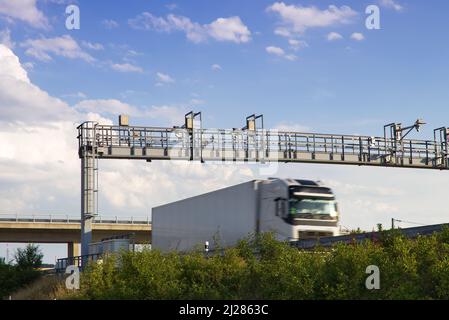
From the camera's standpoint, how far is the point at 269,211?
34.9 metres

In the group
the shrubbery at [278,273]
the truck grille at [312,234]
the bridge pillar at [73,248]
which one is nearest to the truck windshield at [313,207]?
the truck grille at [312,234]

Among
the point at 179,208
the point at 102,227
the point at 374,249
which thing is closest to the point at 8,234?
the point at 102,227

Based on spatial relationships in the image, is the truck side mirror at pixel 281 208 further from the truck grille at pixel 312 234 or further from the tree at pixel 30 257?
the tree at pixel 30 257

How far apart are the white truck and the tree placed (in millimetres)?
20916

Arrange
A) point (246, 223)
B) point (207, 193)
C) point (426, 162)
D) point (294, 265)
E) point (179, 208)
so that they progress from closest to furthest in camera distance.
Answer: point (294, 265), point (246, 223), point (207, 193), point (179, 208), point (426, 162)

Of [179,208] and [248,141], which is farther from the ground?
[248,141]

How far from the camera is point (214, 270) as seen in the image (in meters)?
26.6

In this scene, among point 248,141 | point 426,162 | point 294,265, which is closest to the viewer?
point 294,265

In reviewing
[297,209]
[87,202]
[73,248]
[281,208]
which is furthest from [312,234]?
[73,248]

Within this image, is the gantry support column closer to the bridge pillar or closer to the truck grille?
the truck grille

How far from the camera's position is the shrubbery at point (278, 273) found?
21.5 meters
